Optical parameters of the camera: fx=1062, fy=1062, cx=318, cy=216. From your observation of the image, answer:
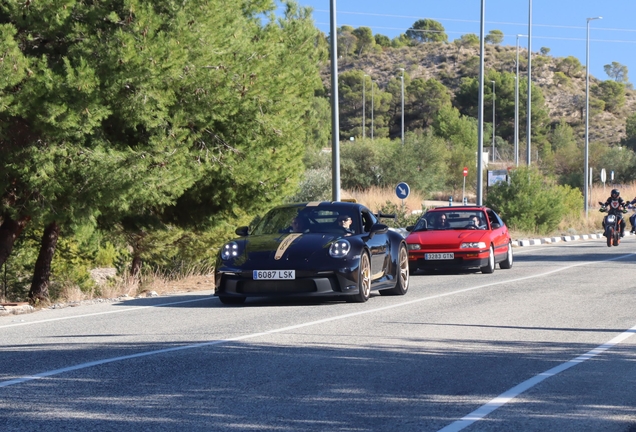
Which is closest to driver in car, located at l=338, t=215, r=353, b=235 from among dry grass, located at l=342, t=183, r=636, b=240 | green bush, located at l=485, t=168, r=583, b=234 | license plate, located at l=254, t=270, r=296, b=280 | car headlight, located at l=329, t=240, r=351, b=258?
car headlight, located at l=329, t=240, r=351, b=258

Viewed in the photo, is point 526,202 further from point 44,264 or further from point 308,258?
point 308,258

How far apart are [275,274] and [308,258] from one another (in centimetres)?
50

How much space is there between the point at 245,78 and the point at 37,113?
4263 millimetres

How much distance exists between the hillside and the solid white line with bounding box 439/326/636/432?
11214cm

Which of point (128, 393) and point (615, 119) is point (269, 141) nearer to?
point (128, 393)

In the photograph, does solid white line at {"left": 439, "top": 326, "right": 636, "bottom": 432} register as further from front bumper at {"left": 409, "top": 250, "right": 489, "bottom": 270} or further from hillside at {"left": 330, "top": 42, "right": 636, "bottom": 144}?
hillside at {"left": 330, "top": 42, "right": 636, "bottom": 144}

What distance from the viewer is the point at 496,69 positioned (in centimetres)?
14075

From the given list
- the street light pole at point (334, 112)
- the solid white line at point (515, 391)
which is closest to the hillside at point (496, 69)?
the street light pole at point (334, 112)

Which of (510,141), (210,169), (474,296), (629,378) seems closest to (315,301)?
(474,296)

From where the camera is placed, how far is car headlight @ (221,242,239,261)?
14.6 metres

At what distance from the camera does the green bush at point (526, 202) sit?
43125 millimetres

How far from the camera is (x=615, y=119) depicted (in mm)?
129500

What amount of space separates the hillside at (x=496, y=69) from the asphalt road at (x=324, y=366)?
109 metres

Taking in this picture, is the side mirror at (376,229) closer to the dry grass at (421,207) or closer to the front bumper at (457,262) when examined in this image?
the front bumper at (457,262)
